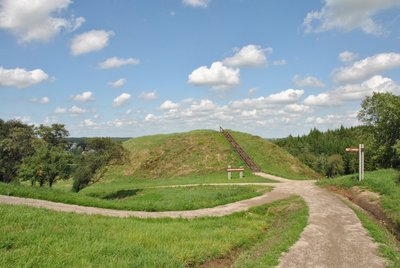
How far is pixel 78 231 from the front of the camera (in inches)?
403

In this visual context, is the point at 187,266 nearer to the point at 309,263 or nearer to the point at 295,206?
the point at 309,263

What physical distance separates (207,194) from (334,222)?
9801 millimetres

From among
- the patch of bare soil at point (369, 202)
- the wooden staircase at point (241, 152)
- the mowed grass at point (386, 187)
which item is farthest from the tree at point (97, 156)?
the patch of bare soil at point (369, 202)

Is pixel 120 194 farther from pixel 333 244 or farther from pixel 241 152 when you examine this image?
pixel 333 244

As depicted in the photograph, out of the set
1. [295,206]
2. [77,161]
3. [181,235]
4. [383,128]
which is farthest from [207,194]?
[383,128]

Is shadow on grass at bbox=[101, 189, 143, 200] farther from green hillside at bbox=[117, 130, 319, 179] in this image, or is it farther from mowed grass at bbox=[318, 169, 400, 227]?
mowed grass at bbox=[318, 169, 400, 227]

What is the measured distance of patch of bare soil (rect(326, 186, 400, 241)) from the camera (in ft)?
48.3

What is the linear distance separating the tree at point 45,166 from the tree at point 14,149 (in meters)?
5.71

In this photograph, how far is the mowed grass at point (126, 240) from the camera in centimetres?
802

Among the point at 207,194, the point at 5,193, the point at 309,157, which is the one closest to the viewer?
the point at 5,193

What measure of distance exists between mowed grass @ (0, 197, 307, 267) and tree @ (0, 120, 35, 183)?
2863 cm

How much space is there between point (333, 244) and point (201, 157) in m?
35.1

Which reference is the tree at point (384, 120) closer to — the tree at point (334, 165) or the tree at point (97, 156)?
the tree at point (97, 156)

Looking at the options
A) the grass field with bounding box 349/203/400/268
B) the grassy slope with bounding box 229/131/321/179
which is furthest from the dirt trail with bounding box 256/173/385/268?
the grassy slope with bounding box 229/131/321/179
